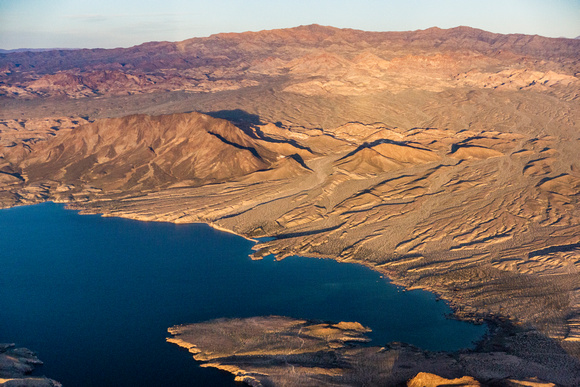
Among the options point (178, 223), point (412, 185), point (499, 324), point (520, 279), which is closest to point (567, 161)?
point (412, 185)

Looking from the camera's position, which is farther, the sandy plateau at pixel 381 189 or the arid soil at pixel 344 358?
the sandy plateau at pixel 381 189

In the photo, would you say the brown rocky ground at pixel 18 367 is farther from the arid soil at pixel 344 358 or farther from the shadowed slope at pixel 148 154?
the shadowed slope at pixel 148 154

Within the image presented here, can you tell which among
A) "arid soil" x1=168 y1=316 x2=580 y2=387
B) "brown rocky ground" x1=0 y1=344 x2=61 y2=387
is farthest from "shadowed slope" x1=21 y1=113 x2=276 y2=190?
"arid soil" x1=168 y1=316 x2=580 y2=387

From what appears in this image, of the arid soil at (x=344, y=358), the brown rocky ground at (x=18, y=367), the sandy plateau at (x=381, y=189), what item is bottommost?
the brown rocky ground at (x=18, y=367)

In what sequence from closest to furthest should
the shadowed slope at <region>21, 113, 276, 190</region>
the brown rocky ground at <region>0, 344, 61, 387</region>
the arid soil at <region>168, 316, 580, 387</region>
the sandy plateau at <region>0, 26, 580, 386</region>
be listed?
1. the brown rocky ground at <region>0, 344, 61, 387</region>
2. the arid soil at <region>168, 316, 580, 387</region>
3. the sandy plateau at <region>0, 26, 580, 386</region>
4. the shadowed slope at <region>21, 113, 276, 190</region>

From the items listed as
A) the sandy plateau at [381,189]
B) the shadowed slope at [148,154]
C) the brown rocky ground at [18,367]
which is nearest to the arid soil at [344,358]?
the sandy plateau at [381,189]

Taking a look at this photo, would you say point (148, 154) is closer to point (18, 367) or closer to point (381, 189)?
point (381, 189)

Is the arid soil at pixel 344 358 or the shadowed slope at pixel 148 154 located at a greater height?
A: the shadowed slope at pixel 148 154

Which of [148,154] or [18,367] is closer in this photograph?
[18,367]

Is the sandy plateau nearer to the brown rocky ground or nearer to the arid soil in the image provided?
the arid soil

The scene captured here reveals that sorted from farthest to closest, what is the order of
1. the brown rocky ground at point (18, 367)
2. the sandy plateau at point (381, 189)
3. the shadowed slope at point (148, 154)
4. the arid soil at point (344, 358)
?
the shadowed slope at point (148, 154), the sandy plateau at point (381, 189), the arid soil at point (344, 358), the brown rocky ground at point (18, 367)

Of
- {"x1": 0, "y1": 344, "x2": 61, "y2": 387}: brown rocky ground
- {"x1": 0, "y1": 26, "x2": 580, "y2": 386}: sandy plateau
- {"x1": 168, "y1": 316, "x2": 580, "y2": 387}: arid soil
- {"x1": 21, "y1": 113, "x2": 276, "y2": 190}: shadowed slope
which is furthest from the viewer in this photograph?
{"x1": 21, "y1": 113, "x2": 276, "y2": 190}: shadowed slope

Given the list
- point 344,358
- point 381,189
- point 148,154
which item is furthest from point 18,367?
point 148,154
